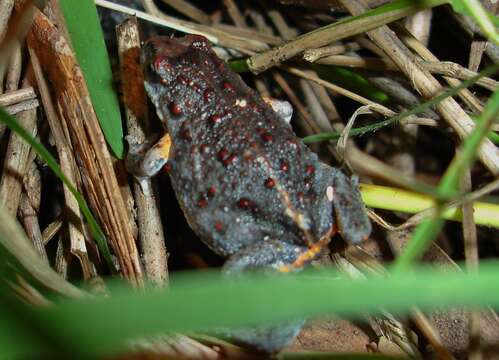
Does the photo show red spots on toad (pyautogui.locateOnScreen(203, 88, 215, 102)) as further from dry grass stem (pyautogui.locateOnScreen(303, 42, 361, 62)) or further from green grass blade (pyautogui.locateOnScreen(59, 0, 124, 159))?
dry grass stem (pyautogui.locateOnScreen(303, 42, 361, 62))

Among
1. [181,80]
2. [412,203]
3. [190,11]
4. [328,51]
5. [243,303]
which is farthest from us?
[190,11]

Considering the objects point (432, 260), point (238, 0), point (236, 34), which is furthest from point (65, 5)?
point (432, 260)

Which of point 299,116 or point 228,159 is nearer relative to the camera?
point 228,159

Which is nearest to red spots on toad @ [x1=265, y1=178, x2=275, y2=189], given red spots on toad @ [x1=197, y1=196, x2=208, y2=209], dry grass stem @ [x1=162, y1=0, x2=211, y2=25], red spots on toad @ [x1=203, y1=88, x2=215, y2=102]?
red spots on toad @ [x1=197, y1=196, x2=208, y2=209]

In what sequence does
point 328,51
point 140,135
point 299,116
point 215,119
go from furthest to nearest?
point 299,116 < point 328,51 < point 140,135 < point 215,119

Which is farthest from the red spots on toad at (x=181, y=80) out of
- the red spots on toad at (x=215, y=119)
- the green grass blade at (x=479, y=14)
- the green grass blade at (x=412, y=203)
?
the green grass blade at (x=479, y=14)

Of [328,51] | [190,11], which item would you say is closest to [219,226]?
[328,51]

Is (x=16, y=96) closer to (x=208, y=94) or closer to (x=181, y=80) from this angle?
(x=181, y=80)
